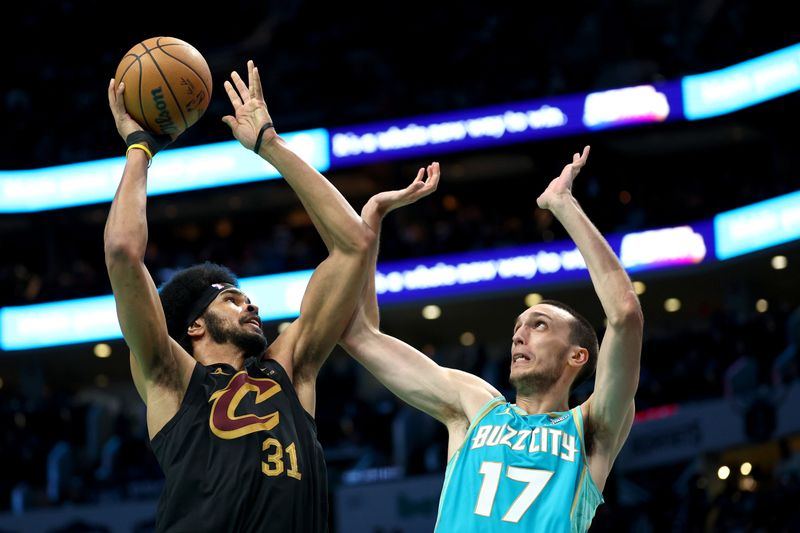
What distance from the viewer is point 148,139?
5.05 metres

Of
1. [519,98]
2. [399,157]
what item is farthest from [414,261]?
[519,98]

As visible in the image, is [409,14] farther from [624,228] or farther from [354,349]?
[354,349]

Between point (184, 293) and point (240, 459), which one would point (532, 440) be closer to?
point (240, 459)

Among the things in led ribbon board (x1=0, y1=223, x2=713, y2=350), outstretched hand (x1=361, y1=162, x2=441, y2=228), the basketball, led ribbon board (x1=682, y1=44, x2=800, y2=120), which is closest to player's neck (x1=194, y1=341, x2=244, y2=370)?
outstretched hand (x1=361, y1=162, x2=441, y2=228)

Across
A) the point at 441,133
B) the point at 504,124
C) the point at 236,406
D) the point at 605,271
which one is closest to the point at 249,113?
the point at 236,406

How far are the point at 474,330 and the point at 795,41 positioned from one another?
8.85 meters

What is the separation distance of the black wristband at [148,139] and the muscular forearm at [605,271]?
1.71 m

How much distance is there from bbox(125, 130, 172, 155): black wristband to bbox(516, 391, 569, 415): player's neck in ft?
6.13

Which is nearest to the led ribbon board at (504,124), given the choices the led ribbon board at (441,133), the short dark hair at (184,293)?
the led ribbon board at (441,133)

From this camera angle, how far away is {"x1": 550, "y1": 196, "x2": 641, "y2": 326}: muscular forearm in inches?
190

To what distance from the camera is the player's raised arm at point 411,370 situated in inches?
207

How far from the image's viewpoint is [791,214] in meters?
20.5

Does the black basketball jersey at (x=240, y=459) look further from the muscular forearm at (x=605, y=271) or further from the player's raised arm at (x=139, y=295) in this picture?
the muscular forearm at (x=605, y=271)

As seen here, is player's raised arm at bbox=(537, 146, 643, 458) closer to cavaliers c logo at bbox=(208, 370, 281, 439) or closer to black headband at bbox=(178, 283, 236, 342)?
cavaliers c logo at bbox=(208, 370, 281, 439)
